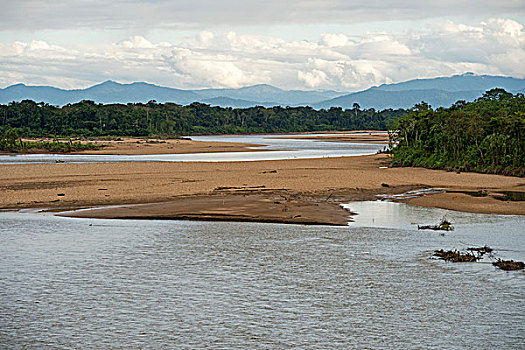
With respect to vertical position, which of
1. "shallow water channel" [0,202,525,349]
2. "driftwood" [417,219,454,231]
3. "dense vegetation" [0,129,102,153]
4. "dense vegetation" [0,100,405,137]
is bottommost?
"shallow water channel" [0,202,525,349]

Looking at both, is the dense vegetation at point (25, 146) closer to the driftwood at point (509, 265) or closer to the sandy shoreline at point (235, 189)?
the sandy shoreline at point (235, 189)

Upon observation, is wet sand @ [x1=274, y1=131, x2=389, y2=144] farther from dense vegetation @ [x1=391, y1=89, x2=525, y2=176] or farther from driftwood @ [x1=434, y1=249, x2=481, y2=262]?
driftwood @ [x1=434, y1=249, x2=481, y2=262]

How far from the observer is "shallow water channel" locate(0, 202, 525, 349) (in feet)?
33.7

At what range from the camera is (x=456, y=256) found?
1545cm

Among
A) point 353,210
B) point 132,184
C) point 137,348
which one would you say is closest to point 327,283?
point 137,348

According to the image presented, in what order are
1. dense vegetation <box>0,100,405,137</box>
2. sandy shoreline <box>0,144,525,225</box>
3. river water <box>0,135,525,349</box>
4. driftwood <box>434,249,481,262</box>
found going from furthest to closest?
dense vegetation <box>0,100,405,137</box>
sandy shoreline <box>0,144,525,225</box>
driftwood <box>434,249,481,262</box>
river water <box>0,135,525,349</box>

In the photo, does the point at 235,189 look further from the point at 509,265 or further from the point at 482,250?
the point at 509,265

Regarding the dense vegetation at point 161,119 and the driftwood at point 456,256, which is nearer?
the driftwood at point 456,256

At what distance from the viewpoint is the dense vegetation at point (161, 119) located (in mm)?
104562

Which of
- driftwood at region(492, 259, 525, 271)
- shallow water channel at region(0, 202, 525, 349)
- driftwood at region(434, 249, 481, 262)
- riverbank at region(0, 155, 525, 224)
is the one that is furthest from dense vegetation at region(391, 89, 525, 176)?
driftwood at region(492, 259, 525, 271)

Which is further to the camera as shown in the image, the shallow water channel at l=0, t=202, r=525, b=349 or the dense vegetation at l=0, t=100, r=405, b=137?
the dense vegetation at l=0, t=100, r=405, b=137

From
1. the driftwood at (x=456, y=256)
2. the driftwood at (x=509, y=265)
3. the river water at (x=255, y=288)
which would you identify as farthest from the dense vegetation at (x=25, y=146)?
the driftwood at (x=509, y=265)

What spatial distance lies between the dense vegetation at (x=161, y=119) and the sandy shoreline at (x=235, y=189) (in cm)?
6365

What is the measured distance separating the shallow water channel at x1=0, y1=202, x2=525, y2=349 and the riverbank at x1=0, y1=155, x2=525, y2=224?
2.80 m
